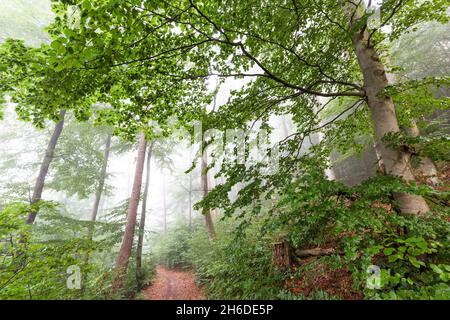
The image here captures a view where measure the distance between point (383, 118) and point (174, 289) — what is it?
9.86 meters

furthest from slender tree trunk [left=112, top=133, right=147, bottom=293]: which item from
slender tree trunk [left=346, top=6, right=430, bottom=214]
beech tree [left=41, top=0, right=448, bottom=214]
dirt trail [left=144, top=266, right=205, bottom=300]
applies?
slender tree trunk [left=346, top=6, right=430, bottom=214]

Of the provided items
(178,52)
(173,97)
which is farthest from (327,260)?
(178,52)

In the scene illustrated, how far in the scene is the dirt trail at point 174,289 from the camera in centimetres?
791

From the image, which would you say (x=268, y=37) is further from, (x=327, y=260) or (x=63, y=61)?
(x=327, y=260)

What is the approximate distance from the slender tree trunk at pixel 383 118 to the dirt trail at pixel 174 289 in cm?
714

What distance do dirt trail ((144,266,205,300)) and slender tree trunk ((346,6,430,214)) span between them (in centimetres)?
714

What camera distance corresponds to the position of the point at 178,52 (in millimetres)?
2875

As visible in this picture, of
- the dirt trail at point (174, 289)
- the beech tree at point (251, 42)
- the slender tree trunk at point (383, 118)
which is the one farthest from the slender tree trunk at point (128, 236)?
the slender tree trunk at point (383, 118)

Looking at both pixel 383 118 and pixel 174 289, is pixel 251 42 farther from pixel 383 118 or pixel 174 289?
pixel 174 289

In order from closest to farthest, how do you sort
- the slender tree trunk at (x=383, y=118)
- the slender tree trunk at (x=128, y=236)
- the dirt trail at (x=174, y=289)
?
1. the slender tree trunk at (x=383, y=118)
2. the slender tree trunk at (x=128, y=236)
3. the dirt trail at (x=174, y=289)

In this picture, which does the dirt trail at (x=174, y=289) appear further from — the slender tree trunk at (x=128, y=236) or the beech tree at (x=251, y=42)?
the beech tree at (x=251, y=42)

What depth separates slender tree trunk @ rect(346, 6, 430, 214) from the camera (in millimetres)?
2422

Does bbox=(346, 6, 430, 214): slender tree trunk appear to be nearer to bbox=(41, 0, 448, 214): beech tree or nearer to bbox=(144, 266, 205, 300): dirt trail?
bbox=(41, 0, 448, 214): beech tree
